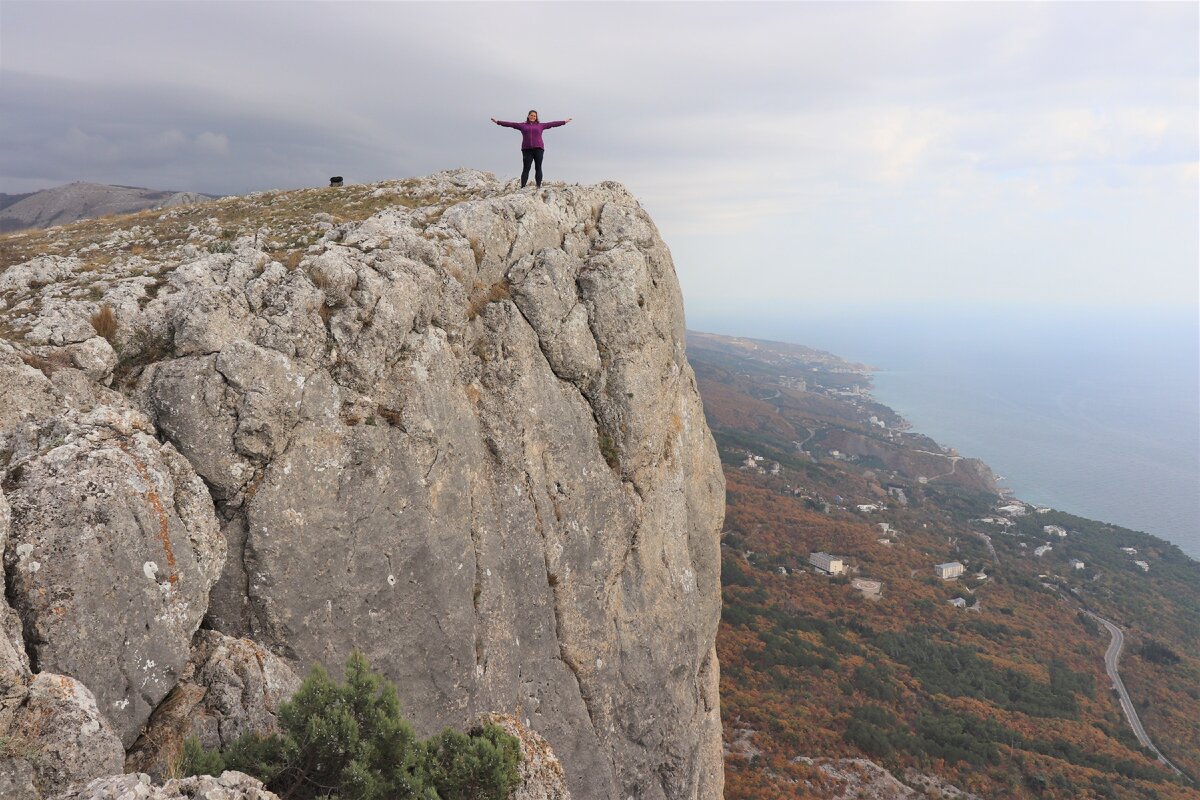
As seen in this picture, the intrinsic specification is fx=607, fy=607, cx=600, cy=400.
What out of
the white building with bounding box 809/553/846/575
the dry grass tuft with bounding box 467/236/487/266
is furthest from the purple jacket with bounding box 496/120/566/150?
the white building with bounding box 809/553/846/575

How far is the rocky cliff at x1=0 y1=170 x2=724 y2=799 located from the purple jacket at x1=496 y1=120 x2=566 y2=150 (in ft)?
5.89

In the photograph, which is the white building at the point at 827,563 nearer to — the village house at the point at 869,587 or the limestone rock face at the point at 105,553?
the village house at the point at 869,587

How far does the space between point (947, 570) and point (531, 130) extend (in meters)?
90.0

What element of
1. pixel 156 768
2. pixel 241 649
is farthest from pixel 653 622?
pixel 156 768

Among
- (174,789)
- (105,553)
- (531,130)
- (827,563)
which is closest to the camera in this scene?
(174,789)

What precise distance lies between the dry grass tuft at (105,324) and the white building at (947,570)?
95.3 meters

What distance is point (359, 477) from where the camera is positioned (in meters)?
11.6

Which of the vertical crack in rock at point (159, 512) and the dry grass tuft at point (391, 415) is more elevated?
the dry grass tuft at point (391, 415)

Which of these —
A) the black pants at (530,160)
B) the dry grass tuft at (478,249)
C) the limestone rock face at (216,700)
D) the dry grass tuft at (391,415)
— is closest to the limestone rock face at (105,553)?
the limestone rock face at (216,700)

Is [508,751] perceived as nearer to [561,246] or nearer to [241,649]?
[241,649]

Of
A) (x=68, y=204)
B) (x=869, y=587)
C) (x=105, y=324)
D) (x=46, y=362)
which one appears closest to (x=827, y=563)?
(x=869, y=587)

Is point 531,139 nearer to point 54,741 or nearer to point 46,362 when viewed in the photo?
point 46,362

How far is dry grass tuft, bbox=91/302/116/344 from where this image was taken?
10.5 meters

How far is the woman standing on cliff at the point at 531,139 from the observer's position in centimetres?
1912
